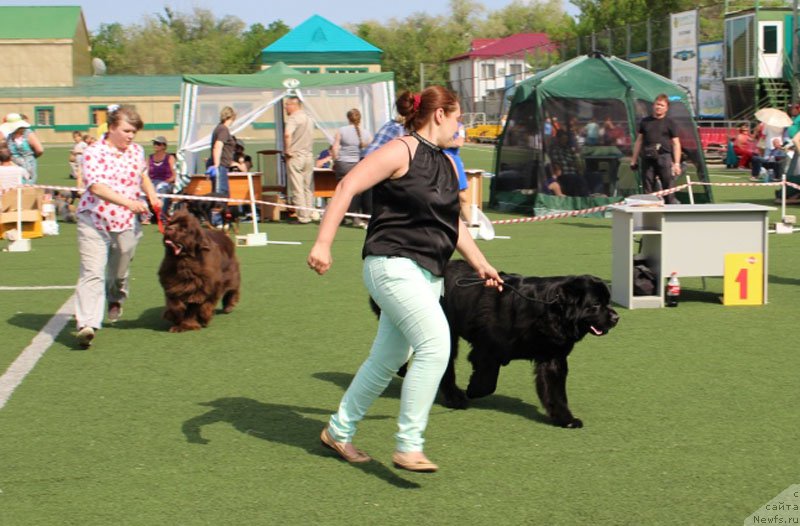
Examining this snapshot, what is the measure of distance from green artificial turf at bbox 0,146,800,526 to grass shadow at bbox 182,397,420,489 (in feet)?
0.06

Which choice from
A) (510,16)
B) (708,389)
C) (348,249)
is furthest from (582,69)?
(510,16)

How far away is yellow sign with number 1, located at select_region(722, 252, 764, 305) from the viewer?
30.6 ft

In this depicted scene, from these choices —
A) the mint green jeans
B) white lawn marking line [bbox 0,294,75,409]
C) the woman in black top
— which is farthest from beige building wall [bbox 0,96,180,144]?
the mint green jeans

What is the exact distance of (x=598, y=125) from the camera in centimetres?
1745

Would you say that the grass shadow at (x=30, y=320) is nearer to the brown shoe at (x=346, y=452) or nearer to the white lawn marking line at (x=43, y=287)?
the white lawn marking line at (x=43, y=287)

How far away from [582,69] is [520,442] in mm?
13377

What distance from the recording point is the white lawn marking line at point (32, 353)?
668 cm

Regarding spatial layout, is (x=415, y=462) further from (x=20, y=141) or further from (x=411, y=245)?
(x=20, y=141)

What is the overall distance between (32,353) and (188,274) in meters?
1.35

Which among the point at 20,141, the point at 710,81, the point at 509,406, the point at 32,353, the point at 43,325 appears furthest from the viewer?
the point at 710,81

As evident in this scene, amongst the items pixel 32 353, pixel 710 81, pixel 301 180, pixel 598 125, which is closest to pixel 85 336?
pixel 32 353

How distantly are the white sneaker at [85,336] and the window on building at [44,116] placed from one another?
197 feet

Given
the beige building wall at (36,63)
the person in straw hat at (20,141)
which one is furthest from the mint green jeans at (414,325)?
the beige building wall at (36,63)

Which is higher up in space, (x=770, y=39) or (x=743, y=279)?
(x=770, y=39)
